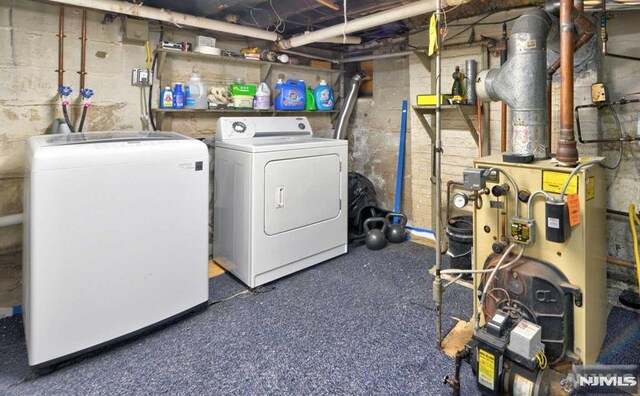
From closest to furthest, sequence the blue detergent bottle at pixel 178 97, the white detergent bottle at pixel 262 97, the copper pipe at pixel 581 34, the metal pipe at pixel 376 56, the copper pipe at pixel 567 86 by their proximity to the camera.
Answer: the copper pipe at pixel 567 86
the copper pipe at pixel 581 34
the blue detergent bottle at pixel 178 97
the white detergent bottle at pixel 262 97
the metal pipe at pixel 376 56

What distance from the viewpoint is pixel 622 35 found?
233 centimetres

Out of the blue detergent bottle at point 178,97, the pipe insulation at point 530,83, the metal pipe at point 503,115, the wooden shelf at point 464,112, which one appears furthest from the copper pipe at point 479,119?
the blue detergent bottle at point 178,97

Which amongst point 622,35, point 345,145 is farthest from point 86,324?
point 622,35

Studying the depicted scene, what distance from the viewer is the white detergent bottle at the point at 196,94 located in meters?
3.07

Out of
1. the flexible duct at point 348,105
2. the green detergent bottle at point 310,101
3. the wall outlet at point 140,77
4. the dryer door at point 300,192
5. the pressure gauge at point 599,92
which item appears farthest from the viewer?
the flexible duct at point 348,105

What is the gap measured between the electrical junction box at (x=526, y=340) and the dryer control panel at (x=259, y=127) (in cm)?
233

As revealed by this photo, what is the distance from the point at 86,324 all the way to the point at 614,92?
10.9 ft

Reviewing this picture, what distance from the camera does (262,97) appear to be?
343 centimetres

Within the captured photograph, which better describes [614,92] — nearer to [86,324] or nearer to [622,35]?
[622,35]

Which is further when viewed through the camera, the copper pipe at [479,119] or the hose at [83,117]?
the copper pipe at [479,119]

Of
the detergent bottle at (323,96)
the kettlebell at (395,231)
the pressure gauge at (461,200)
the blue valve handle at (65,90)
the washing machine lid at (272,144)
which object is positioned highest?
the detergent bottle at (323,96)

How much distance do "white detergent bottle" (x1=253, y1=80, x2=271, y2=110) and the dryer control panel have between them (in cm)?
19

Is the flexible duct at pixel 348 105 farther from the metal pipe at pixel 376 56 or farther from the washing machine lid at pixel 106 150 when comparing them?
the washing machine lid at pixel 106 150

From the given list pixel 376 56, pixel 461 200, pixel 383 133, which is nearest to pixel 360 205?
pixel 383 133
